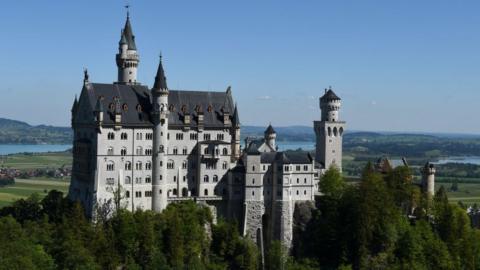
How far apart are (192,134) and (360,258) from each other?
97.4ft

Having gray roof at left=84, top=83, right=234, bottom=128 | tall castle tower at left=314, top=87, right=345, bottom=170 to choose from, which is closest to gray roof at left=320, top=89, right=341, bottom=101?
tall castle tower at left=314, top=87, right=345, bottom=170

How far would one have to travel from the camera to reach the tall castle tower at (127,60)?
360ft

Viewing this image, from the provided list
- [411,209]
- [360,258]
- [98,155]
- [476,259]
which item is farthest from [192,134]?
[476,259]

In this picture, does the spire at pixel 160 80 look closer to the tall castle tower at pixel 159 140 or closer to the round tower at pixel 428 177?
the tall castle tower at pixel 159 140

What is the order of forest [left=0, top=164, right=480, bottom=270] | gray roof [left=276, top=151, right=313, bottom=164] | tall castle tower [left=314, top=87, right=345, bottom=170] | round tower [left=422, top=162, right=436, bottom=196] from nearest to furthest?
forest [left=0, top=164, right=480, bottom=270] < gray roof [left=276, top=151, right=313, bottom=164] < round tower [left=422, top=162, right=436, bottom=196] < tall castle tower [left=314, top=87, right=345, bottom=170]

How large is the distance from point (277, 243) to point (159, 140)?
71.1 feet

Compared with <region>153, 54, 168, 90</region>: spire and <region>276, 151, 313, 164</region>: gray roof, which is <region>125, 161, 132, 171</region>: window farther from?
<region>276, 151, 313, 164</region>: gray roof

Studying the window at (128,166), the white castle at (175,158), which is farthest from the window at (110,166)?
the window at (128,166)

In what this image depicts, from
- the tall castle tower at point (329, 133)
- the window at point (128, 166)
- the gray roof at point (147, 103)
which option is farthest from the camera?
the tall castle tower at point (329, 133)

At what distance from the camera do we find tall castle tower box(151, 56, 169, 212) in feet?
330

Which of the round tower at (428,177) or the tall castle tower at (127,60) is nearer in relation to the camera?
the tall castle tower at (127,60)

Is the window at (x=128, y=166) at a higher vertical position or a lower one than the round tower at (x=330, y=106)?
lower

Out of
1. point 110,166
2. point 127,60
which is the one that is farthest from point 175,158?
point 127,60

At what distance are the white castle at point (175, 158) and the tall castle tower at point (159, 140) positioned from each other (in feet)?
0.45
